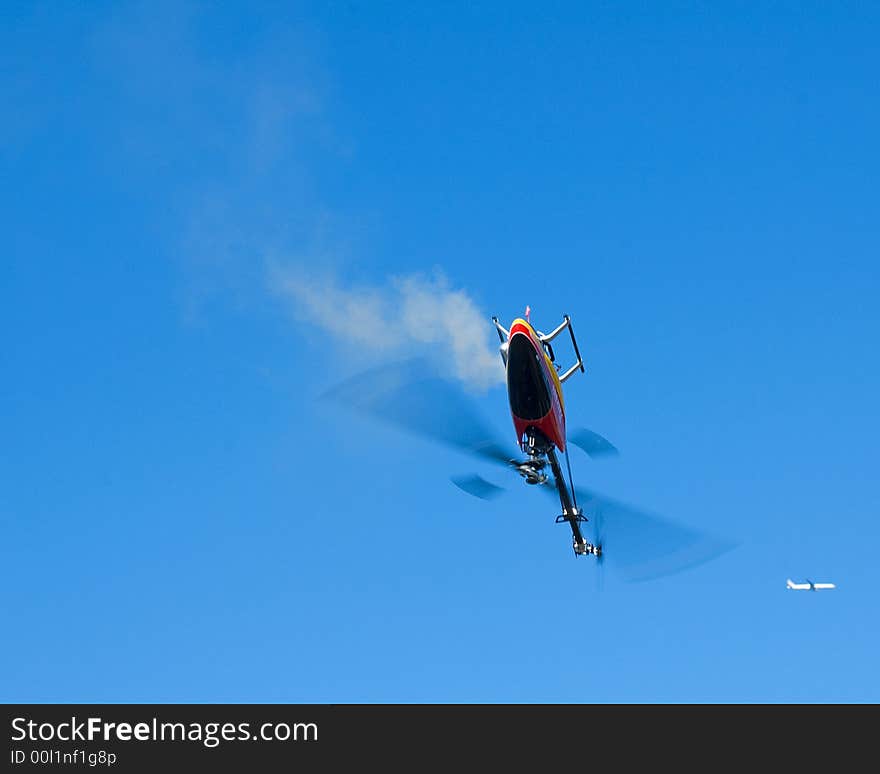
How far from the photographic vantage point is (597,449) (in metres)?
186

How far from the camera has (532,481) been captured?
183m
